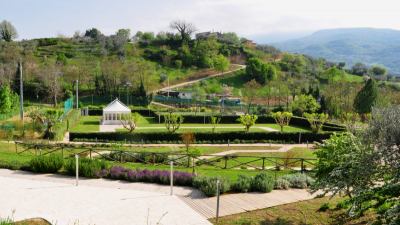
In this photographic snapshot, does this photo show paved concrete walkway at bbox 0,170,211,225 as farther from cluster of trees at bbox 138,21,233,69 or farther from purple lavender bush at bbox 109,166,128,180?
cluster of trees at bbox 138,21,233,69

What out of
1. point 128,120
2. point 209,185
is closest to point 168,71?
point 128,120

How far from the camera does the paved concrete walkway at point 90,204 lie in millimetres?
11586

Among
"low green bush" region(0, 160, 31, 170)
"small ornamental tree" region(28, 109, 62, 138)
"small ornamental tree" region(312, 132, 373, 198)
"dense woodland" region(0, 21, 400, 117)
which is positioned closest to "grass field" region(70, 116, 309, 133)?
"small ornamental tree" region(28, 109, 62, 138)

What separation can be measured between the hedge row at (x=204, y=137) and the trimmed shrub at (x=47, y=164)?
1611 centimetres

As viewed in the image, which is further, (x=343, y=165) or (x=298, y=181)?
(x=298, y=181)

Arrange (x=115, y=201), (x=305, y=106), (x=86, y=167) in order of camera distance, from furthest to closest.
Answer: (x=305, y=106)
(x=86, y=167)
(x=115, y=201)

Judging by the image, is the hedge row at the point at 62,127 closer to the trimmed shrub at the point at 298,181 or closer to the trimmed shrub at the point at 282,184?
the trimmed shrub at the point at 298,181

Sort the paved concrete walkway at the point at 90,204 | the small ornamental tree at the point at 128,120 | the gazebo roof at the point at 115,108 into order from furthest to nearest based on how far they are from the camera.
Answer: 1. the gazebo roof at the point at 115,108
2. the small ornamental tree at the point at 128,120
3. the paved concrete walkway at the point at 90,204

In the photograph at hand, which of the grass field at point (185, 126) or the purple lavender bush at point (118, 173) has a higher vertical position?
the purple lavender bush at point (118, 173)

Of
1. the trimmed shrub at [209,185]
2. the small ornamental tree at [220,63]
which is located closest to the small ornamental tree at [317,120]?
the trimmed shrub at [209,185]

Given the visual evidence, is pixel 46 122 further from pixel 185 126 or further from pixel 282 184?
pixel 282 184

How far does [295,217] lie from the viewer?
1162 centimetres

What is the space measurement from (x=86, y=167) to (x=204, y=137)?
63.0 ft

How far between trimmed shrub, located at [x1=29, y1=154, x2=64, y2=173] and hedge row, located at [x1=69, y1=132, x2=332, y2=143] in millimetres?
16113
